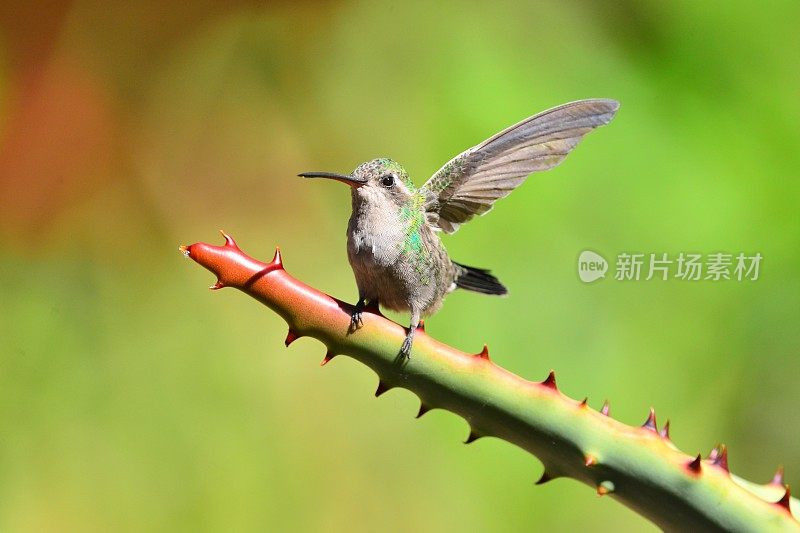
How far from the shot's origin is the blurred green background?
171 centimetres

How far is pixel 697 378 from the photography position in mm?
1793

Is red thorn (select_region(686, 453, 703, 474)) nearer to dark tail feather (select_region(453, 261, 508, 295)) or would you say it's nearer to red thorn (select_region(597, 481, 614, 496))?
red thorn (select_region(597, 481, 614, 496))

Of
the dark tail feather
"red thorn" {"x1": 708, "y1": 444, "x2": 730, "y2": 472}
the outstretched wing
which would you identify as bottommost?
"red thorn" {"x1": 708, "y1": 444, "x2": 730, "y2": 472}

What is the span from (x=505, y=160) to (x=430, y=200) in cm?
10

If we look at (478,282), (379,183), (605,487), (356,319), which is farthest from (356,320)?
(478,282)

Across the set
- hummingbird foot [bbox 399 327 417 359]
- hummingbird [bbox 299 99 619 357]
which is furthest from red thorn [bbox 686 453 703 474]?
hummingbird [bbox 299 99 619 357]

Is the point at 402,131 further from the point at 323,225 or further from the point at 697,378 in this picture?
the point at 697,378

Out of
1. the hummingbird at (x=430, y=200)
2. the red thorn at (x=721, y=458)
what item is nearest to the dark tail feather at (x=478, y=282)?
the hummingbird at (x=430, y=200)

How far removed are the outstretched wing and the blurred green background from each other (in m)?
0.66

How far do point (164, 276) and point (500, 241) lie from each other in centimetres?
71

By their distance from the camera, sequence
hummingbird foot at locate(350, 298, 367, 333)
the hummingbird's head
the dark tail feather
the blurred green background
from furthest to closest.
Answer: the blurred green background, the dark tail feather, the hummingbird's head, hummingbird foot at locate(350, 298, 367, 333)

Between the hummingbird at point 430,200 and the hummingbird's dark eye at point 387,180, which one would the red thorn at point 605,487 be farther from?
the hummingbird's dark eye at point 387,180

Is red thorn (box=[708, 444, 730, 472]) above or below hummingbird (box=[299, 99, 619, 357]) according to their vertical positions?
below

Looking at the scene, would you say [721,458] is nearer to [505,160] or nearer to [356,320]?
[356,320]
